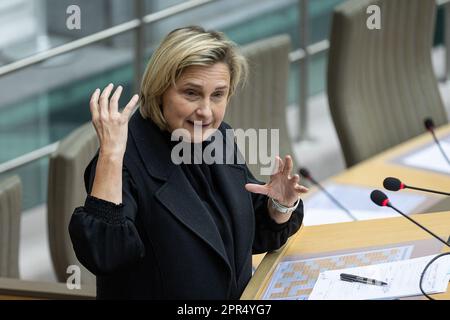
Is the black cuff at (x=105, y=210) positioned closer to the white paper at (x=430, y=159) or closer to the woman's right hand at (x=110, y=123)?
A: the woman's right hand at (x=110, y=123)

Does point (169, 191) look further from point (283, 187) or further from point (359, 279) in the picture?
point (359, 279)

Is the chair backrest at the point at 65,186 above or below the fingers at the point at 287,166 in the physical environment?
below

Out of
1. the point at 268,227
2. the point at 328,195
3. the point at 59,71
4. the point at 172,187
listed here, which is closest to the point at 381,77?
the point at 328,195

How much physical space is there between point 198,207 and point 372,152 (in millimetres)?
2444

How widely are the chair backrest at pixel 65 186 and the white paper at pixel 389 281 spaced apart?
1.08 metres

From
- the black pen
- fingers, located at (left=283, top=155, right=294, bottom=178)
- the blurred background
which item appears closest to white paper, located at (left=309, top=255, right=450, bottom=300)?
the black pen

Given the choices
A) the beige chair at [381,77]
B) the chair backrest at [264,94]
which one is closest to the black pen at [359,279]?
the chair backrest at [264,94]

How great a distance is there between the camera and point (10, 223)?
349 centimetres

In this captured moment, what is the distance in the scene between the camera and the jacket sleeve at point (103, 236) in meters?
2.37

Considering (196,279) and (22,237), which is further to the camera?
(22,237)

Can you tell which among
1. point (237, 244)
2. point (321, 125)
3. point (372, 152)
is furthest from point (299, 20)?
point (237, 244)

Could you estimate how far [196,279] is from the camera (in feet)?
8.40
